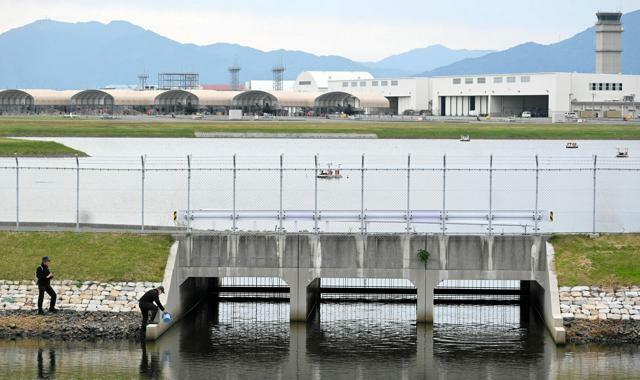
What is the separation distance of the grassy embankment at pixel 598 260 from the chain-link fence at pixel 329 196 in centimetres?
128

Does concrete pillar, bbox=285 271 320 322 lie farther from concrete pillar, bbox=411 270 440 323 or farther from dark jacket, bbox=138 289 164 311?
dark jacket, bbox=138 289 164 311

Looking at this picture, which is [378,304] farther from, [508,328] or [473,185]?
[473,185]

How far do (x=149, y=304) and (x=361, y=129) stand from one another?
133337 mm

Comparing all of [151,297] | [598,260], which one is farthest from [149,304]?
[598,260]

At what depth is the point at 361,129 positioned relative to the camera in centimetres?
16650

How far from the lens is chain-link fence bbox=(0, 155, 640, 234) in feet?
130

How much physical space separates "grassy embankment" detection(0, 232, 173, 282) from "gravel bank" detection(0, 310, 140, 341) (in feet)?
4.86

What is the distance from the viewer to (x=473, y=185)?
88.1m

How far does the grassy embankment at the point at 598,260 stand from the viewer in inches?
1404

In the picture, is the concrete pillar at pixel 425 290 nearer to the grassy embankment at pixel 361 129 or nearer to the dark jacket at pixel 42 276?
the dark jacket at pixel 42 276

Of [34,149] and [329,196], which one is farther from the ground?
[34,149]

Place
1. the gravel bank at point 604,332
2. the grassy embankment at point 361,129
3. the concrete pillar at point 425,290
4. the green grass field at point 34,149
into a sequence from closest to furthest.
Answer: the gravel bank at point 604,332 < the concrete pillar at point 425,290 < the green grass field at point 34,149 < the grassy embankment at point 361,129

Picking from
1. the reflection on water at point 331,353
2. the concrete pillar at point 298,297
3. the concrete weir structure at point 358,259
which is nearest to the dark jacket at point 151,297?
the reflection on water at point 331,353

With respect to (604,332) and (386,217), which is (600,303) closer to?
(604,332)
